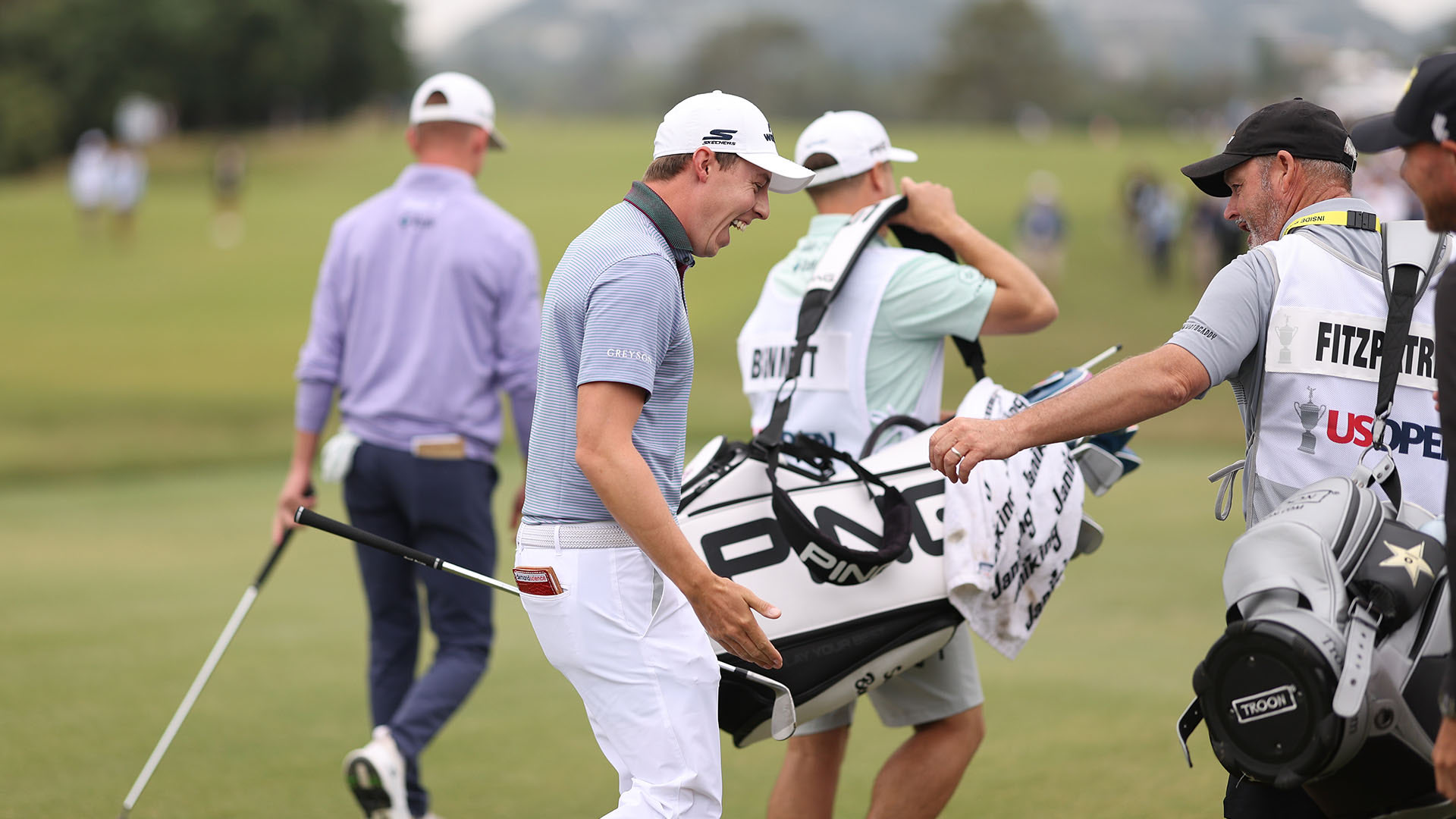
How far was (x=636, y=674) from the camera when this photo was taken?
3.45 m

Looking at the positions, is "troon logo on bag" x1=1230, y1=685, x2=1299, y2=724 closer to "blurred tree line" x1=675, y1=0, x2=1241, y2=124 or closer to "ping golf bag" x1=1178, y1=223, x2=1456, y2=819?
"ping golf bag" x1=1178, y1=223, x2=1456, y2=819

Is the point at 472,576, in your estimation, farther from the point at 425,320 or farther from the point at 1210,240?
the point at 1210,240

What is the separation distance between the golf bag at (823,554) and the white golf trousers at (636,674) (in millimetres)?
479

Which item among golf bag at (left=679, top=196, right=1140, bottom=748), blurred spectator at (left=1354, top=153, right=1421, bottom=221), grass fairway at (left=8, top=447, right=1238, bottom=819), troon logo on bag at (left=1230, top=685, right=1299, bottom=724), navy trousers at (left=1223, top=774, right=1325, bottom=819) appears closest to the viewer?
troon logo on bag at (left=1230, top=685, right=1299, bottom=724)

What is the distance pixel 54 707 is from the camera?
268 inches

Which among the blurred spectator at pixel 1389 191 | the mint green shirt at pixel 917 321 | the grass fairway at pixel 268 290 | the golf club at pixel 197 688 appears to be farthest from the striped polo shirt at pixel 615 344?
the blurred spectator at pixel 1389 191

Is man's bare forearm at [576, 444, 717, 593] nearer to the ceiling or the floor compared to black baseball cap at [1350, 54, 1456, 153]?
nearer to the floor

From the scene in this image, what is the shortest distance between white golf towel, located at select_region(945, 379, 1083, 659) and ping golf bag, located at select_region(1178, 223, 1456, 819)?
104cm

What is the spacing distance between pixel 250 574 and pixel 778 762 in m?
5.60

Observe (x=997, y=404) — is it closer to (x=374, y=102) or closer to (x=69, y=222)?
(x=69, y=222)

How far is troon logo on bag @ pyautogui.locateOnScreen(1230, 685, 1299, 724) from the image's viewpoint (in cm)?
298

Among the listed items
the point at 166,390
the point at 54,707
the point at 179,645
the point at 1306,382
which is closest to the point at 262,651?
the point at 179,645

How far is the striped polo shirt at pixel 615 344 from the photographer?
3.34 m

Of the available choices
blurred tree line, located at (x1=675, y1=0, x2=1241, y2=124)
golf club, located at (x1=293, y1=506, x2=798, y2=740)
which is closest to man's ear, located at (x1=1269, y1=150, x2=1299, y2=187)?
golf club, located at (x1=293, y1=506, x2=798, y2=740)
